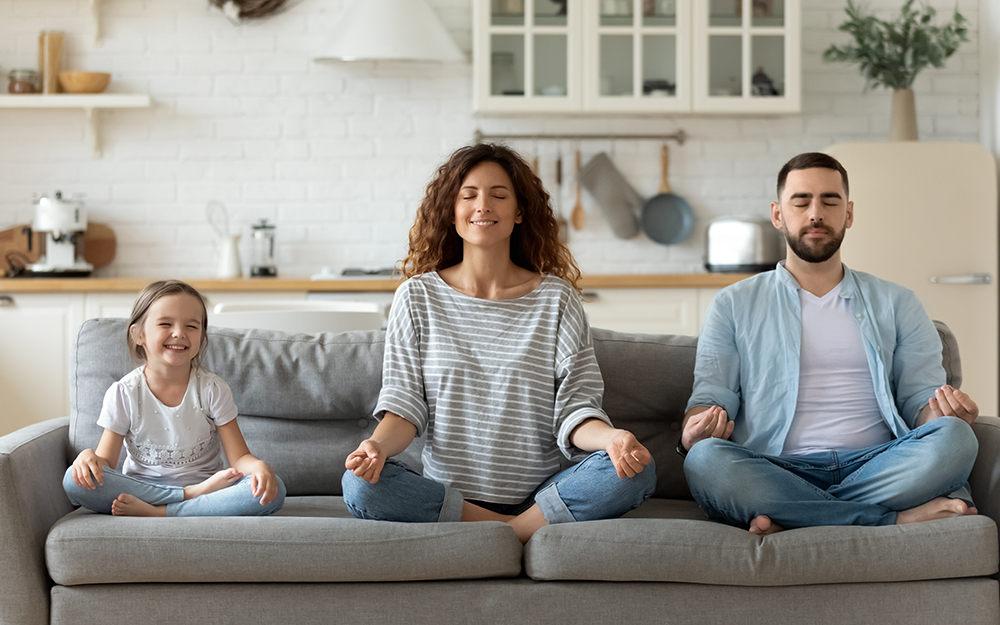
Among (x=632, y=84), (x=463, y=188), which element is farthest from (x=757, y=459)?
(x=632, y=84)

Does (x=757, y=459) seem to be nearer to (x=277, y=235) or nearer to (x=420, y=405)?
(x=420, y=405)

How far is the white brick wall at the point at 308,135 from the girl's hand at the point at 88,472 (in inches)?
98.4

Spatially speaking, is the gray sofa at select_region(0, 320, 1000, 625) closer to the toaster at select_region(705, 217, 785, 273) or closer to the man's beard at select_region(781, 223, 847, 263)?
the man's beard at select_region(781, 223, 847, 263)

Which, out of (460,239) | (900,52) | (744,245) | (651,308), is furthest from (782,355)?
(900,52)

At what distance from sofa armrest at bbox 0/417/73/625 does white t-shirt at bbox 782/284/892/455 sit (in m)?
1.43

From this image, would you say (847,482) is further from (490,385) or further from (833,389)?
(490,385)

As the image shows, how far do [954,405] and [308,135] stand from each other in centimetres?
310

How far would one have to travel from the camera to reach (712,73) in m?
3.90

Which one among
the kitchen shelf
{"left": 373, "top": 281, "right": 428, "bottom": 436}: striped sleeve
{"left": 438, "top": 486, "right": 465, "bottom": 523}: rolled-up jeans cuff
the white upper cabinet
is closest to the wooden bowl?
the kitchen shelf

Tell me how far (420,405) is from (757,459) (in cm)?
66

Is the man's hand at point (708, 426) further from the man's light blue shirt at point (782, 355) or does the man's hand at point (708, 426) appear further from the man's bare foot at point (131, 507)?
the man's bare foot at point (131, 507)

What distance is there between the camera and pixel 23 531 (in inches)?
61.7

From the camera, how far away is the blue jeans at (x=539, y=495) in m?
1.63

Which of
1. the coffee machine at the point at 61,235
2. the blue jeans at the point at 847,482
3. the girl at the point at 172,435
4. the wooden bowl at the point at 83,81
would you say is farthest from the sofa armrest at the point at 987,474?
the wooden bowl at the point at 83,81
